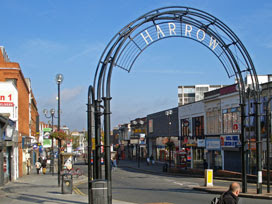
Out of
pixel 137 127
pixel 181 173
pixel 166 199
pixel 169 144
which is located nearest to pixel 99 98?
pixel 166 199

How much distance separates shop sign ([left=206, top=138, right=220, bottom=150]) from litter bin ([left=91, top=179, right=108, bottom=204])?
36217 millimetres

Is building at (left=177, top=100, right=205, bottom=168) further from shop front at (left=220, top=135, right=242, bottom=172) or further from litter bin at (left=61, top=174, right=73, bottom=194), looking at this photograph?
litter bin at (left=61, top=174, right=73, bottom=194)

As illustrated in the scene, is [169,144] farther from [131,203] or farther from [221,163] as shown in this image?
[131,203]

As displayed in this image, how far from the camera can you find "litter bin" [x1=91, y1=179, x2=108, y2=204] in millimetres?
15141

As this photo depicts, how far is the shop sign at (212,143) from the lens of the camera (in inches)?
1974

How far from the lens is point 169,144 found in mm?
55156

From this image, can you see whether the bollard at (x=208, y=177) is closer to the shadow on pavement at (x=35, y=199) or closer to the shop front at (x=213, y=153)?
the shadow on pavement at (x=35, y=199)

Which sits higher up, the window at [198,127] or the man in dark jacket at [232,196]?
the window at [198,127]

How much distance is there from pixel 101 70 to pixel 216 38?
21.6ft

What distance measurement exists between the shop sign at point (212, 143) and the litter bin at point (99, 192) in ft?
119

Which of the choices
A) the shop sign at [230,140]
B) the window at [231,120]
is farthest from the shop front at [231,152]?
the window at [231,120]

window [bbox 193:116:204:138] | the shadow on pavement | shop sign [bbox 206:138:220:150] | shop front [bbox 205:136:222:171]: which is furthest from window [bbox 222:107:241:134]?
the shadow on pavement

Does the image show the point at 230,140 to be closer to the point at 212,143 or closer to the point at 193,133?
the point at 212,143

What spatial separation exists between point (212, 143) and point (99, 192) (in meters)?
37.8
